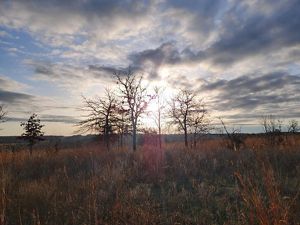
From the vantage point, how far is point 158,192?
817 centimetres

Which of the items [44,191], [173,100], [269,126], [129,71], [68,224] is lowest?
[68,224]

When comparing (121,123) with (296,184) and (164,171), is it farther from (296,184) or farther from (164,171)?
(296,184)

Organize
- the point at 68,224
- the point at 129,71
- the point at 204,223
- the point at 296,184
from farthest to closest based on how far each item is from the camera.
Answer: the point at 129,71 < the point at 296,184 < the point at 68,224 < the point at 204,223

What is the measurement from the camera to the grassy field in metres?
4.95

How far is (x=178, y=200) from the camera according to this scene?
271 inches

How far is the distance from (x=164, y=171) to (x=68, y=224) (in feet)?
17.9

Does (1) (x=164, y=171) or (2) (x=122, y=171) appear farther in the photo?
(1) (x=164, y=171)

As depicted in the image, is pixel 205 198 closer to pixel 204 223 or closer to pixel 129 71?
pixel 204 223

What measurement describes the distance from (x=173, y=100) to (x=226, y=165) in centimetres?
1407

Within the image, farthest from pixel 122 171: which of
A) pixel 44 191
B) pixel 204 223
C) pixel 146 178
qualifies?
pixel 204 223

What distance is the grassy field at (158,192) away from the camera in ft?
16.2

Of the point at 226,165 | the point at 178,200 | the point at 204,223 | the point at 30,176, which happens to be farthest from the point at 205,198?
the point at 30,176

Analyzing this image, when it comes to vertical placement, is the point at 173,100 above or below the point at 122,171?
above

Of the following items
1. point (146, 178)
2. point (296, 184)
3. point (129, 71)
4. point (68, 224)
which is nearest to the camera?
point (68, 224)
